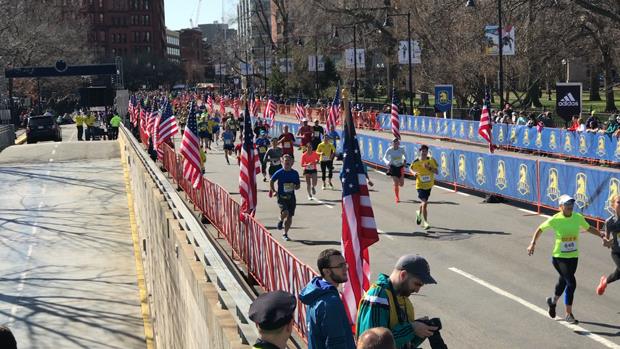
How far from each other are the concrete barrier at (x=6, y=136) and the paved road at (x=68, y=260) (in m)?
10.0

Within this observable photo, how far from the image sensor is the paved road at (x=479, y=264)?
38.8 ft

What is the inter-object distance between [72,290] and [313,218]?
5.92 m

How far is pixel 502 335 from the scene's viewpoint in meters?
11.6

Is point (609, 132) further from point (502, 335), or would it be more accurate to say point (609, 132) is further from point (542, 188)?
point (502, 335)

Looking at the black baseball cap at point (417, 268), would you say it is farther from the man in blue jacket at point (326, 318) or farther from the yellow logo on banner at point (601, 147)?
the yellow logo on banner at point (601, 147)

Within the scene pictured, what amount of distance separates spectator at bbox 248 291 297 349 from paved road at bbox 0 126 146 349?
12.6 metres

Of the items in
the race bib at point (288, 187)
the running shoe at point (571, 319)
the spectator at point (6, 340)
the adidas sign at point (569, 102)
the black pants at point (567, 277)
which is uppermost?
the adidas sign at point (569, 102)

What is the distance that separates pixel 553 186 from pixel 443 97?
2577cm

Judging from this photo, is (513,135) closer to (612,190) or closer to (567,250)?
(612,190)

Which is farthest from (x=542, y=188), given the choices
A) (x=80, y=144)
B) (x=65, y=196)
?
(x=80, y=144)

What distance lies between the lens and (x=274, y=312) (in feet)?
15.9

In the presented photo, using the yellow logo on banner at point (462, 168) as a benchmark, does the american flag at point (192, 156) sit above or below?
above

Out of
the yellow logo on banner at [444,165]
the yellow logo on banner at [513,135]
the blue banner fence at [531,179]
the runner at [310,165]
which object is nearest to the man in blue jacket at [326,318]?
the blue banner fence at [531,179]

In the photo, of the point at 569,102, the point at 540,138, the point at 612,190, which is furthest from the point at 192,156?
the point at 540,138
